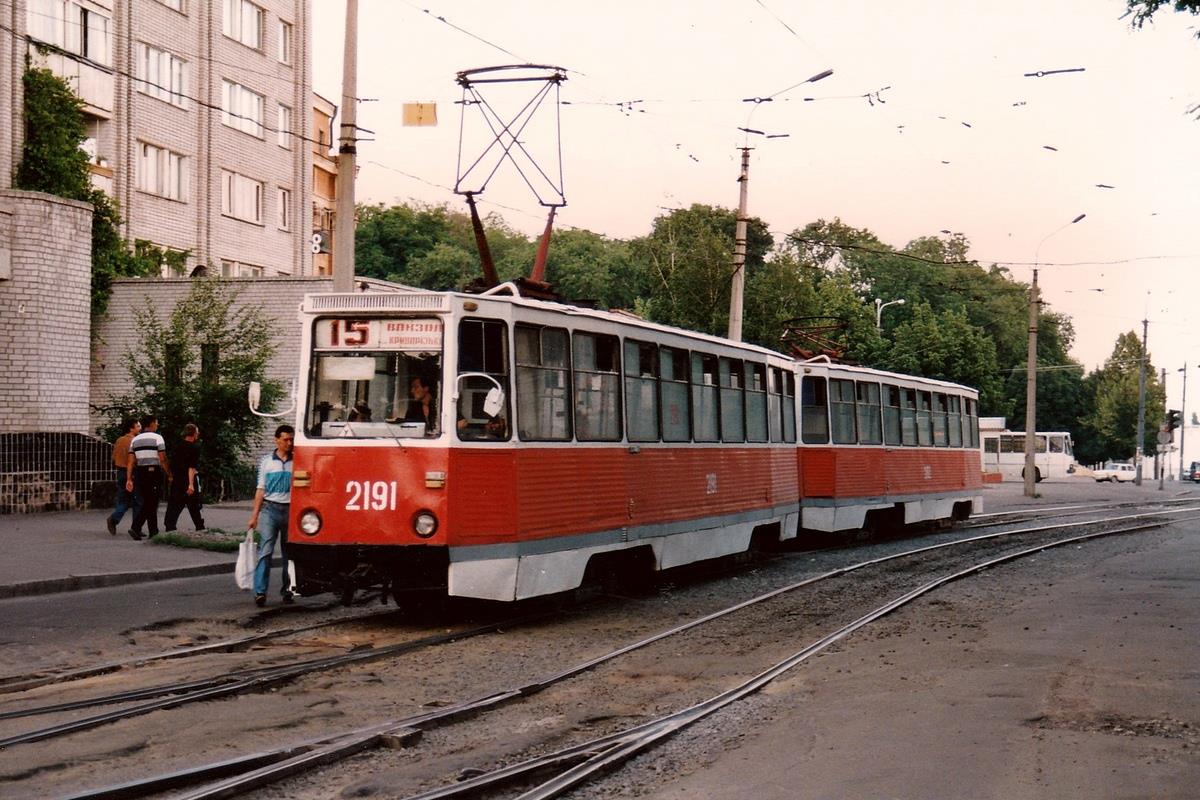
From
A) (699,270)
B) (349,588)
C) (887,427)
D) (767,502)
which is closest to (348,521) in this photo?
(349,588)

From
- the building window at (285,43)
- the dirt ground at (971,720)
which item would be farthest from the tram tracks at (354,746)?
the building window at (285,43)

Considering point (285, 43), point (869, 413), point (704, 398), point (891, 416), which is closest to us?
point (704, 398)

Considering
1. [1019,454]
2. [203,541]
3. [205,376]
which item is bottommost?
[203,541]

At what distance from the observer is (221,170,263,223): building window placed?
1769 inches

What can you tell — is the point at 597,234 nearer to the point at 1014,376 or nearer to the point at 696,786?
the point at 1014,376

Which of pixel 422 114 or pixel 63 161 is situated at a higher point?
pixel 63 161

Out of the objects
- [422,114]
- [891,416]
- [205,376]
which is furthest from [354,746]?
[891,416]

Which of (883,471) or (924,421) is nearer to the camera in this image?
(883,471)

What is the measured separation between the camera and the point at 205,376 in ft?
80.8

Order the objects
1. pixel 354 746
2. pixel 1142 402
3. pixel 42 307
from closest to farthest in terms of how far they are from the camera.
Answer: pixel 354 746, pixel 42 307, pixel 1142 402

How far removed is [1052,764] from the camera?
25.5 ft

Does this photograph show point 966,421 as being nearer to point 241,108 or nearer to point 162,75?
point 162,75

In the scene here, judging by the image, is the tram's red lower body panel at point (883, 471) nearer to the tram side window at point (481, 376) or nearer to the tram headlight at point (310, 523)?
the tram side window at point (481, 376)

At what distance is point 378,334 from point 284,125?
3709cm
